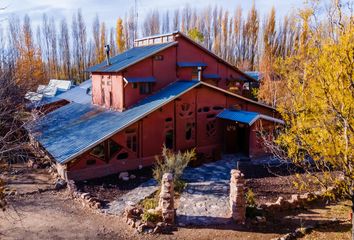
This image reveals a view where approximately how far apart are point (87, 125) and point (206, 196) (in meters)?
9.92

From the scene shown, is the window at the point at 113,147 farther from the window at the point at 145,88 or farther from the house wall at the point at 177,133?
the window at the point at 145,88

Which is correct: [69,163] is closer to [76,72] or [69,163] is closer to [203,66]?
[203,66]

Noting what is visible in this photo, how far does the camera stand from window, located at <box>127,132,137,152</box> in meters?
18.4

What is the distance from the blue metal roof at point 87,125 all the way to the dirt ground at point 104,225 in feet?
10.8

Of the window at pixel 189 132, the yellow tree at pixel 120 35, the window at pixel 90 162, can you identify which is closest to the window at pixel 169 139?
the window at pixel 189 132

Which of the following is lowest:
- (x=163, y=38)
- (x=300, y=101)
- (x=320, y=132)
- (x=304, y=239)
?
(x=304, y=239)

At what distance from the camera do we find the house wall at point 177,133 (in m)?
17.6

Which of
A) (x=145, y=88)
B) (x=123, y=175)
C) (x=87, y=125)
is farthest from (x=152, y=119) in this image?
(x=87, y=125)

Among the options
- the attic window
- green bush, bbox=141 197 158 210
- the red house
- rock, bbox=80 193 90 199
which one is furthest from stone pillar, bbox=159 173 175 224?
the attic window

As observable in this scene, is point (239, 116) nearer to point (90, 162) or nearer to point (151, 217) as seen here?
point (90, 162)

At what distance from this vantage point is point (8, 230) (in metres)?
11.8

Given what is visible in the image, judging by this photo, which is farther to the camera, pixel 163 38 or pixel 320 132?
pixel 163 38

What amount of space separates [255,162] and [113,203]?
32.0 ft

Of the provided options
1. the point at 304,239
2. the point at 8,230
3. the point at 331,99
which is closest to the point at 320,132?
the point at 331,99
